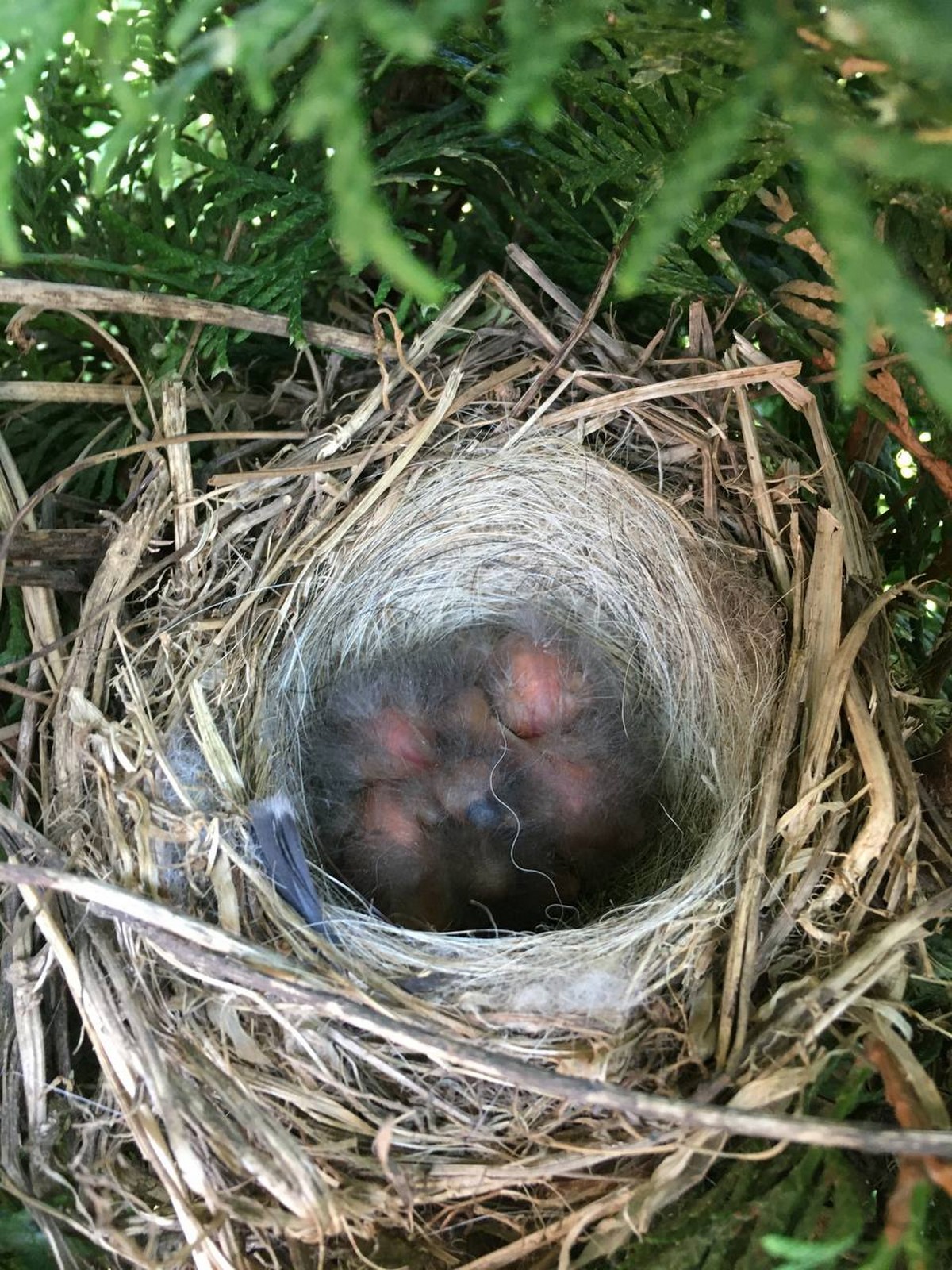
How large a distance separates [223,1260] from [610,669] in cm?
101

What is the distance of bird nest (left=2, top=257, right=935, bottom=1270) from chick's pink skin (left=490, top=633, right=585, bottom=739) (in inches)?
4.9

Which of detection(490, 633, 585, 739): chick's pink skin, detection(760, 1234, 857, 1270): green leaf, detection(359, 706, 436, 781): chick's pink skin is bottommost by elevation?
detection(359, 706, 436, 781): chick's pink skin

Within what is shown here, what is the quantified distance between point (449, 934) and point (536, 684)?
469mm

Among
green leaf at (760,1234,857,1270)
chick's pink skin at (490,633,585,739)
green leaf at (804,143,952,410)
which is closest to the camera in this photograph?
green leaf at (804,143,952,410)

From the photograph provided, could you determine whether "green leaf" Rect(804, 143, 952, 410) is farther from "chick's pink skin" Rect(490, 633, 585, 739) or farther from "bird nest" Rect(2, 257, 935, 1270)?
"chick's pink skin" Rect(490, 633, 585, 739)

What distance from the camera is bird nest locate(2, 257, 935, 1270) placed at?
103 centimetres

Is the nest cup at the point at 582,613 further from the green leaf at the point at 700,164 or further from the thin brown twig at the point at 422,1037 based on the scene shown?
the green leaf at the point at 700,164

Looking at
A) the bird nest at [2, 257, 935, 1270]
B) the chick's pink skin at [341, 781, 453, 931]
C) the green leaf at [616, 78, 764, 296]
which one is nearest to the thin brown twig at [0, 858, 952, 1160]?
the bird nest at [2, 257, 935, 1270]

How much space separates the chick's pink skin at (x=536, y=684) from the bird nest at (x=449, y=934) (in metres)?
0.12

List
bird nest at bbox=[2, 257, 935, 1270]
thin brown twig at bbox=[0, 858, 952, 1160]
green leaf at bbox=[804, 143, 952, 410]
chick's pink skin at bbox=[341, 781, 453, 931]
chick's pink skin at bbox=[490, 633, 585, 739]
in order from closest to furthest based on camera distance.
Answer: green leaf at bbox=[804, 143, 952, 410]
thin brown twig at bbox=[0, 858, 952, 1160]
bird nest at bbox=[2, 257, 935, 1270]
chick's pink skin at bbox=[341, 781, 453, 931]
chick's pink skin at bbox=[490, 633, 585, 739]

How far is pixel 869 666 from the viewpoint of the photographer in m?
1.24

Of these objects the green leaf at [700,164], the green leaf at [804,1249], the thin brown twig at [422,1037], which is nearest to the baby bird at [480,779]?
the thin brown twig at [422,1037]

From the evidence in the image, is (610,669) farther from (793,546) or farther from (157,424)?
(157,424)

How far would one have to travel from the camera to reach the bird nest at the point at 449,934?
1.03 metres
